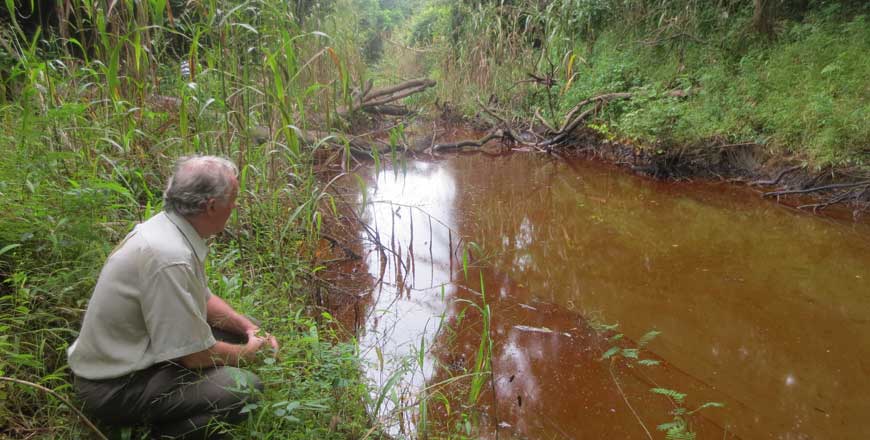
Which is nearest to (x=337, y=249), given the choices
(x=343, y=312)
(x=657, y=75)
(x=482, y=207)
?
(x=343, y=312)

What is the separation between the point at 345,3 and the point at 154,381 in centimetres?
580

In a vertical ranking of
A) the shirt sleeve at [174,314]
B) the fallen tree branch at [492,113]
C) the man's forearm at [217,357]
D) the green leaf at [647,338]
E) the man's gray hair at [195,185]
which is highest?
the man's gray hair at [195,185]

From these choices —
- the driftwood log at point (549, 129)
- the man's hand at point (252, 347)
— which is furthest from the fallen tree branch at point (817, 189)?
the man's hand at point (252, 347)

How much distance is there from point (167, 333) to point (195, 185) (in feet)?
1.46

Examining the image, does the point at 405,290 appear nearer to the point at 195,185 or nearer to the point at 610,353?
the point at 610,353

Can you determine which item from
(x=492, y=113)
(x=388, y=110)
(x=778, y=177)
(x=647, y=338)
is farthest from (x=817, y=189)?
(x=388, y=110)

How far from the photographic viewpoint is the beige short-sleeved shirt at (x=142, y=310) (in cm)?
149

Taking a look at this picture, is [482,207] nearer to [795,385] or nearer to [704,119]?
[704,119]

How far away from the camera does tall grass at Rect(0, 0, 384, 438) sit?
169cm

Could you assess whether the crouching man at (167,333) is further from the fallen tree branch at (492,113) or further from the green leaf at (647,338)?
the fallen tree branch at (492,113)

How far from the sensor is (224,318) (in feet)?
6.30

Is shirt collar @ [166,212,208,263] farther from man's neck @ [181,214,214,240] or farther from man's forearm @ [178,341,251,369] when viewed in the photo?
man's forearm @ [178,341,251,369]

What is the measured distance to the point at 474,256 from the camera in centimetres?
406

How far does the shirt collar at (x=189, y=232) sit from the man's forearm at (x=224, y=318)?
280 mm
